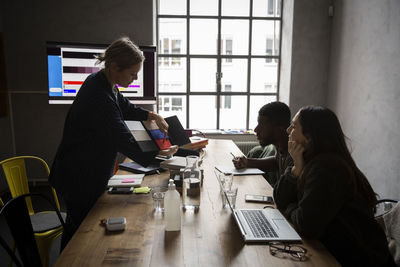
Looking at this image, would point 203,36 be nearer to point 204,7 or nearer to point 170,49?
point 204,7

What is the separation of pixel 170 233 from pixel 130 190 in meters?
0.57

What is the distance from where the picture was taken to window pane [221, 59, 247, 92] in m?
4.82

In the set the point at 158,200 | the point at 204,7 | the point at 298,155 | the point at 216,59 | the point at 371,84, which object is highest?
the point at 204,7

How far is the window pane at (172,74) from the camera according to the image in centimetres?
Answer: 476

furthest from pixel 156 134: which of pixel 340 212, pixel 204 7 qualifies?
pixel 204 7

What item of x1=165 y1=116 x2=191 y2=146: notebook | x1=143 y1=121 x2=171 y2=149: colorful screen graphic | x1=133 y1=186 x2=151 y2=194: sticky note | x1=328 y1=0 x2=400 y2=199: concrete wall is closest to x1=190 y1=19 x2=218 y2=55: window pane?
x1=328 y1=0 x2=400 y2=199: concrete wall

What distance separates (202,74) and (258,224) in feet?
11.7

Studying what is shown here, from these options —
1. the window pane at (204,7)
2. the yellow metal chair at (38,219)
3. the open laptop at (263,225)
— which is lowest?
the yellow metal chair at (38,219)

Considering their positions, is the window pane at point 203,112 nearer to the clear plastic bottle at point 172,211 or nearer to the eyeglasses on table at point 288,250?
the clear plastic bottle at point 172,211

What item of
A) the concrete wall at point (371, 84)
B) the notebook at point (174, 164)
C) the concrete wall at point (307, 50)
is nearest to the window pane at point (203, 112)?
the concrete wall at point (307, 50)

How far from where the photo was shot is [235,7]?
4.70m

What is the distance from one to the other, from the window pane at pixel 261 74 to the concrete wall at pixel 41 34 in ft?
4.91

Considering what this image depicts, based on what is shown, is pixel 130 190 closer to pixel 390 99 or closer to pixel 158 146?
pixel 158 146

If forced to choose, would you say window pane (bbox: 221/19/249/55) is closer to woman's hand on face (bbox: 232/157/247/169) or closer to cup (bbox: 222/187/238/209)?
woman's hand on face (bbox: 232/157/247/169)
